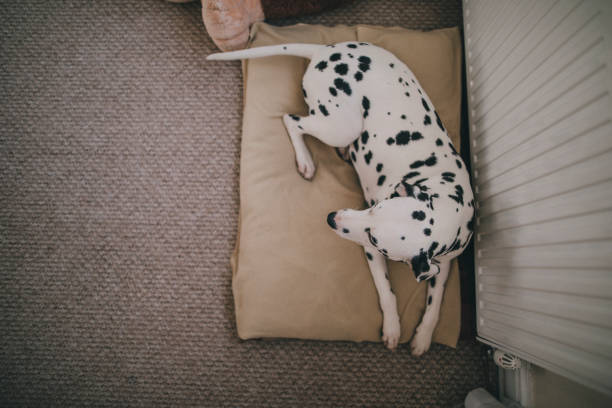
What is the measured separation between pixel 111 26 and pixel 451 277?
2.39 meters

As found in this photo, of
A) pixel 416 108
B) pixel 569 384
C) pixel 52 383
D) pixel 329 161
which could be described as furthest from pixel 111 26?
pixel 569 384

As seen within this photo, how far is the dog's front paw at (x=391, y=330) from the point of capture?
1474mm

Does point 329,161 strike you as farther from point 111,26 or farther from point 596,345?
point 111,26

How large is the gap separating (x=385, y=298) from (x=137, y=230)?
1.35 m

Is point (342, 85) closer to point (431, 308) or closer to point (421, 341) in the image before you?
point (431, 308)

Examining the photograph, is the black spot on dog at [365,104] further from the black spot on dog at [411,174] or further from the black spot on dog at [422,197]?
the black spot on dog at [422,197]

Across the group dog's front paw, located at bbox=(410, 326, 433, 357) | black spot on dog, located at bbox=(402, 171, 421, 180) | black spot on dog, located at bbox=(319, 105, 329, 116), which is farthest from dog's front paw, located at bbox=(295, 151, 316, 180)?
dog's front paw, located at bbox=(410, 326, 433, 357)

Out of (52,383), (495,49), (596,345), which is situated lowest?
(52,383)

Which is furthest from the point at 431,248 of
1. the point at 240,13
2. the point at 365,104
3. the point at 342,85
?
the point at 240,13

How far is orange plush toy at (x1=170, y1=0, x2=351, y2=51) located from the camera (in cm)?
161

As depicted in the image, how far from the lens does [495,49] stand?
4.56 ft

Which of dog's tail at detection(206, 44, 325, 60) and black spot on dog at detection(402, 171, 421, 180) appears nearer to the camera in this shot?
black spot on dog at detection(402, 171, 421, 180)

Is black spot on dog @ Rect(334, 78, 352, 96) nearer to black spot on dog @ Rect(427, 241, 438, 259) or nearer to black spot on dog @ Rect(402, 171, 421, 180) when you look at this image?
black spot on dog @ Rect(402, 171, 421, 180)

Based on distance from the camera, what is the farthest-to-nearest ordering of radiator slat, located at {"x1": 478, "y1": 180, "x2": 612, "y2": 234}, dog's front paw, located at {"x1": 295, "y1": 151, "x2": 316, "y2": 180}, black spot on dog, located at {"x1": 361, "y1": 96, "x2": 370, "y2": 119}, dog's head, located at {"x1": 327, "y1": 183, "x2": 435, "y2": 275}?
1. dog's front paw, located at {"x1": 295, "y1": 151, "x2": 316, "y2": 180}
2. black spot on dog, located at {"x1": 361, "y1": 96, "x2": 370, "y2": 119}
3. dog's head, located at {"x1": 327, "y1": 183, "x2": 435, "y2": 275}
4. radiator slat, located at {"x1": 478, "y1": 180, "x2": 612, "y2": 234}
